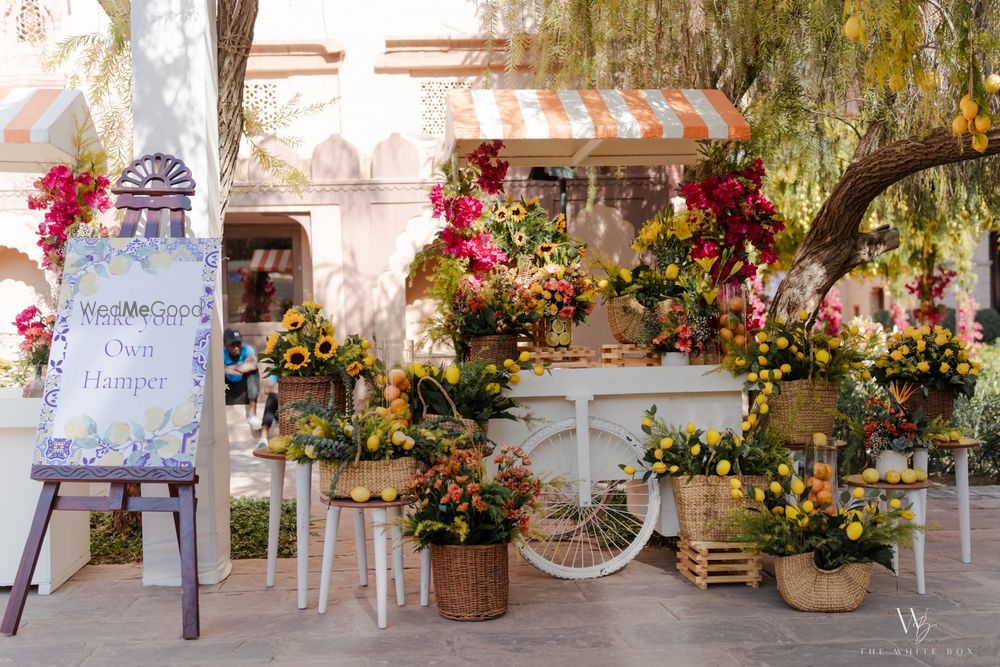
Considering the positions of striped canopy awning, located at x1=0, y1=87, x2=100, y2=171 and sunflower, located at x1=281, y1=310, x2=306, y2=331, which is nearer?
sunflower, located at x1=281, y1=310, x2=306, y2=331

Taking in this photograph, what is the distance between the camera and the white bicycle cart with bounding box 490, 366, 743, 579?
5164 millimetres

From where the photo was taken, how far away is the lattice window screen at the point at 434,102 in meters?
10.9

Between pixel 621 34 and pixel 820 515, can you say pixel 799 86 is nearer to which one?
pixel 621 34

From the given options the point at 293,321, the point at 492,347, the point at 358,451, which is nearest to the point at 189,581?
the point at 358,451

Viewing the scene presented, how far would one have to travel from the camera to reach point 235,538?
6363mm

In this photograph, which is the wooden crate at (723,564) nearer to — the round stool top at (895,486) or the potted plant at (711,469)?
the potted plant at (711,469)

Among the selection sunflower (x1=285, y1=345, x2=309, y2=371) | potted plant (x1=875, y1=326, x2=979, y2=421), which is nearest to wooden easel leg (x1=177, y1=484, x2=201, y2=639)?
sunflower (x1=285, y1=345, x2=309, y2=371)

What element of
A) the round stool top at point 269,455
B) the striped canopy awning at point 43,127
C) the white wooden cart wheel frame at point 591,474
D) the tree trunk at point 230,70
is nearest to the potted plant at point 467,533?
the white wooden cart wheel frame at point 591,474

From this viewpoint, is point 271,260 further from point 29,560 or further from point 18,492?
point 29,560

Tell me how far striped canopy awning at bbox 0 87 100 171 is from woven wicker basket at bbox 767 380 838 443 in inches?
157

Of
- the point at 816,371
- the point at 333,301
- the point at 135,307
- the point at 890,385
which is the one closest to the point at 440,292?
the point at 135,307

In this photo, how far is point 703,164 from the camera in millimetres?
6656

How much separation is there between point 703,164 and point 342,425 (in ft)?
11.2

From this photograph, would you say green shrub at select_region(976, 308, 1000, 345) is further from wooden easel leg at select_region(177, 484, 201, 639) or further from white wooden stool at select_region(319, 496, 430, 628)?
wooden easel leg at select_region(177, 484, 201, 639)
